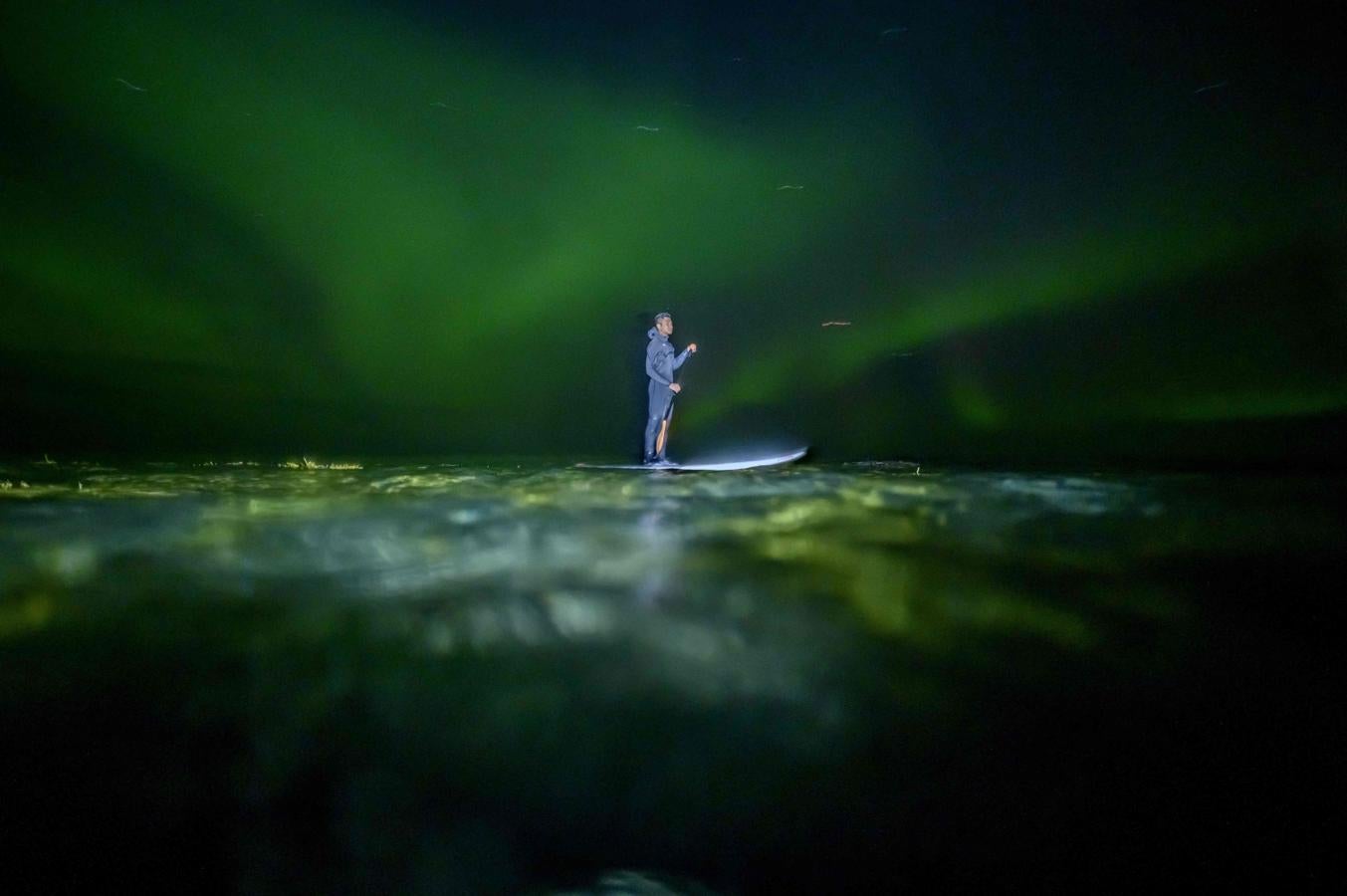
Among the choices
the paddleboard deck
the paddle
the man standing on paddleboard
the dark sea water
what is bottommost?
the dark sea water

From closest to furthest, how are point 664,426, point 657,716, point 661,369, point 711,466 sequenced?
point 657,716, point 661,369, point 711,466, point 664,426

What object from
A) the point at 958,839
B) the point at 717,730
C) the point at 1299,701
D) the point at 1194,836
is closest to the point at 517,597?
the point at 717,730

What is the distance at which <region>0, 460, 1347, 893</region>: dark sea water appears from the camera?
636 mm

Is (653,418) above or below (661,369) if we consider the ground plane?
below

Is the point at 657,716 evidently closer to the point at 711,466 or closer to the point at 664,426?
the point at 711,466

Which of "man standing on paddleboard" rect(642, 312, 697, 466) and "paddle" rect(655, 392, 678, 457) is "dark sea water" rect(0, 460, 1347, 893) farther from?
"paddle" rect(655, 392, 678, 457)

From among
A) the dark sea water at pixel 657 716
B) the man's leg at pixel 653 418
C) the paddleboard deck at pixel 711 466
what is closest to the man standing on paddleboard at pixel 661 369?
the man's leg at pixel 653 418

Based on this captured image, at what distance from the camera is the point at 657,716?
0.91 metres

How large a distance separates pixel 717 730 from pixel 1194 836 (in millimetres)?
461

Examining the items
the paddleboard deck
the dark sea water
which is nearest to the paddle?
the paddleboard deck

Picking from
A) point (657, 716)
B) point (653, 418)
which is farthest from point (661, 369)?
point (657, 716)

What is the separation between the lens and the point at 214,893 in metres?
0.58

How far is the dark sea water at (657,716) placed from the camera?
64cm

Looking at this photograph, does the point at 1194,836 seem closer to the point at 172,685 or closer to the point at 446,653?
the point at 446,653
